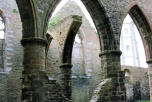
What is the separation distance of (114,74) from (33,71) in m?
2.86

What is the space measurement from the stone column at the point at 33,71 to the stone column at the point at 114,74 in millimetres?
2474

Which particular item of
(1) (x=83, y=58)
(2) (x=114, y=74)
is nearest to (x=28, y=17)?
(2) (x=114, y=74)

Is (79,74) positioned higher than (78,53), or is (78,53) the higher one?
(78,53)

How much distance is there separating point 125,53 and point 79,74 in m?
31.0

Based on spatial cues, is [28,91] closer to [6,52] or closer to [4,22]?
[6,52]

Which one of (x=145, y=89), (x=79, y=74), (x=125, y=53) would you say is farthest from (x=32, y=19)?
(x=125, y=53)

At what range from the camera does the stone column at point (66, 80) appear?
9640 millimetres

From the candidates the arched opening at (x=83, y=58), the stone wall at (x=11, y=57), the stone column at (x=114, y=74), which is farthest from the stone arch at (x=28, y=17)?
the arched opening at (x=83, y=58)

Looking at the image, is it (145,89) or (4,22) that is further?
(145,89)

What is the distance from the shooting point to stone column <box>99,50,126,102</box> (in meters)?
7.10

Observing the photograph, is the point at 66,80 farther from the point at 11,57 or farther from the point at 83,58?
the point at 83,58

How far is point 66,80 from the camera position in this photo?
9766mm

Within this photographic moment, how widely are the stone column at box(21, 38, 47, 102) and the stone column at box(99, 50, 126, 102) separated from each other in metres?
2.47

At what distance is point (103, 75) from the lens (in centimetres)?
743
